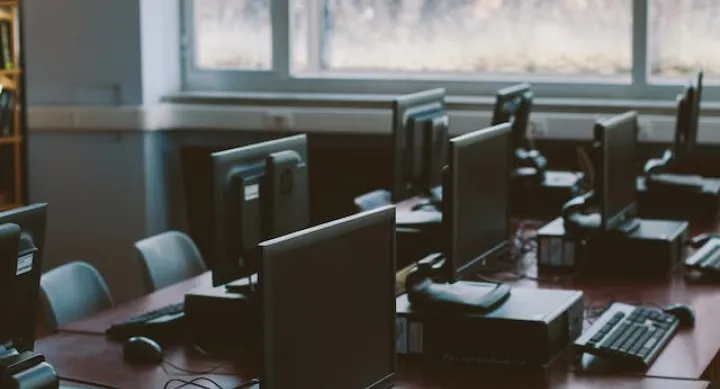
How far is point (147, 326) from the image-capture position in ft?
11.3

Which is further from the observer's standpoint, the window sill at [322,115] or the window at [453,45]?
the window at [453,45]

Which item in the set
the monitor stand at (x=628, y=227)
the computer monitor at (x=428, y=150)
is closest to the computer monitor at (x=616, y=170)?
the monitor stand at (x=628, y=227)

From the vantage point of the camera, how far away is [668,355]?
3215mm

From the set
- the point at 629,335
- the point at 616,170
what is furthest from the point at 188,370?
the point at 616,170

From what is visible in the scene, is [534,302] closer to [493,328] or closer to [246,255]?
[493,328]

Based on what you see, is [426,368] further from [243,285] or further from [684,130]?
[684,130]

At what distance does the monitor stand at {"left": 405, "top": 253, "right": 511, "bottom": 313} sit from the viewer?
Answer: 3181 mm

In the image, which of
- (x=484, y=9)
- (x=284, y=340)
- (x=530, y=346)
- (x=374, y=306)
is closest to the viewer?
(x=284, y=340)

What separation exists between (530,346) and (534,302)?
0.21 metres

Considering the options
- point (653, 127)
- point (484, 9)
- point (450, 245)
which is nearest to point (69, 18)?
point (484, 9)

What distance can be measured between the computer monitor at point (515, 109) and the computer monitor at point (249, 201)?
161cm

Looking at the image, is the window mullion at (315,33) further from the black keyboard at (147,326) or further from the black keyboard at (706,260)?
the black keyboard at (147,326)

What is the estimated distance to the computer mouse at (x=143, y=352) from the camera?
3.22 m

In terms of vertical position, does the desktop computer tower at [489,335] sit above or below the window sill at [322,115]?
below
